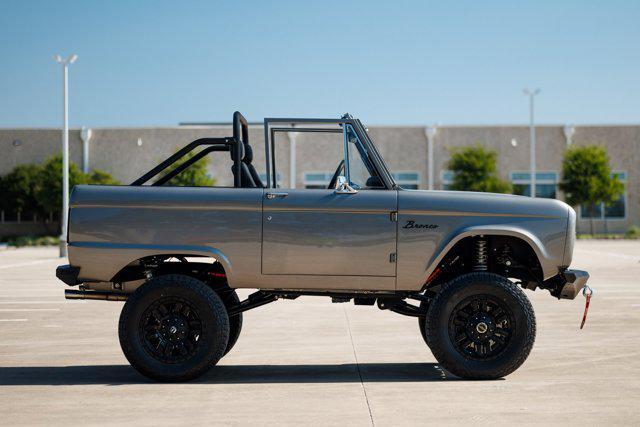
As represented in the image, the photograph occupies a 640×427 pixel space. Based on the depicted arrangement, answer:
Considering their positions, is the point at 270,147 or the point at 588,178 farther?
the point at 588,178

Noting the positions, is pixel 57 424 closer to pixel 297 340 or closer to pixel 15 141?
pixel 297 340

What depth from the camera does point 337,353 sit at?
9016 millimetres

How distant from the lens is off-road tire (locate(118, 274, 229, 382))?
7.16 metres

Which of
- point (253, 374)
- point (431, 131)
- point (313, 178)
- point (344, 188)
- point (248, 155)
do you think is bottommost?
point (253, 374)

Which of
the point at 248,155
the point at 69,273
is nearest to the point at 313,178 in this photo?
the point at 248,155

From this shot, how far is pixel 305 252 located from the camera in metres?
7.29

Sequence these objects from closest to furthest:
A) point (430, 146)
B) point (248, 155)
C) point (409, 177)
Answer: point (248, 155), point (430, 146), point (409, 177)

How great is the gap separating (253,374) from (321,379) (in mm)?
663

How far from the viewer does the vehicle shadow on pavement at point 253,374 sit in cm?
734

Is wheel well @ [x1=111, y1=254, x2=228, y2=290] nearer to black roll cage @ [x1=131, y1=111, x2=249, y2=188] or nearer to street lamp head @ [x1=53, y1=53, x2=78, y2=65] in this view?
black roll cage @ [x1=131, y1=111, x2=249, y2=188]

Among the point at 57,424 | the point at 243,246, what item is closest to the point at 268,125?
the point at 243,246

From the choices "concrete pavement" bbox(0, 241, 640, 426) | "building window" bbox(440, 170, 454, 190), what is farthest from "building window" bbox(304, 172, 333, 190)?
"concrete pavement" bbox(0, 241, 640, 426)

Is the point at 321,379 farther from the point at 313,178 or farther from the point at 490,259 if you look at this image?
the point at 313,178

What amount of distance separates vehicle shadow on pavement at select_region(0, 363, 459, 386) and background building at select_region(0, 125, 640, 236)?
44.5m
